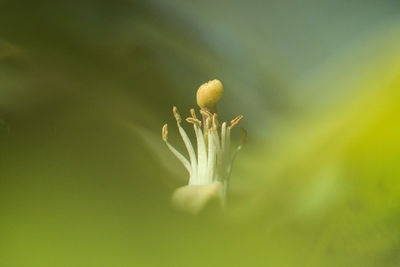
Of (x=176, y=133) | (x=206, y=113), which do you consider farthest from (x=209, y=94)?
(x=176, y=133)

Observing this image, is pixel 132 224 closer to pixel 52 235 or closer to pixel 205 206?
pixel 52 235

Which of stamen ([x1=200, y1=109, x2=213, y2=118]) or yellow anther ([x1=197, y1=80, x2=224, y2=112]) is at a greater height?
yellow anther ([x1=197, y1=80, x2=224, y2=112])

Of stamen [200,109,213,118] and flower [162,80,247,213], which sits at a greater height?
stamen [200,109,213,118]

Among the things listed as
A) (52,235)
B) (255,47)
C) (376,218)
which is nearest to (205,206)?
(376,218)

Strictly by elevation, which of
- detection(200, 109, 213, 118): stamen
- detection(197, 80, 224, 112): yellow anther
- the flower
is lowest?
the flower

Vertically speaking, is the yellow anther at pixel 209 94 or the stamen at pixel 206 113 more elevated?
the yellow anther at pixel 209 94

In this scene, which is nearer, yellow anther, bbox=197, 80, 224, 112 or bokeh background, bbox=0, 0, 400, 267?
bokeh background, bbox=0, 0, 400, 267

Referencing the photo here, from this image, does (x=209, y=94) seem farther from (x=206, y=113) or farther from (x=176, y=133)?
(x=176, y=133)

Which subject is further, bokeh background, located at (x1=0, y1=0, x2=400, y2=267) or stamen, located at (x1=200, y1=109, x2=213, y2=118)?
stamen, located at (x1=200, y1=109, x2=213, y2=118)

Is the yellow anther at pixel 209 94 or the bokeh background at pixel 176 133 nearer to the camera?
the bokeh background at pixel 176 133
